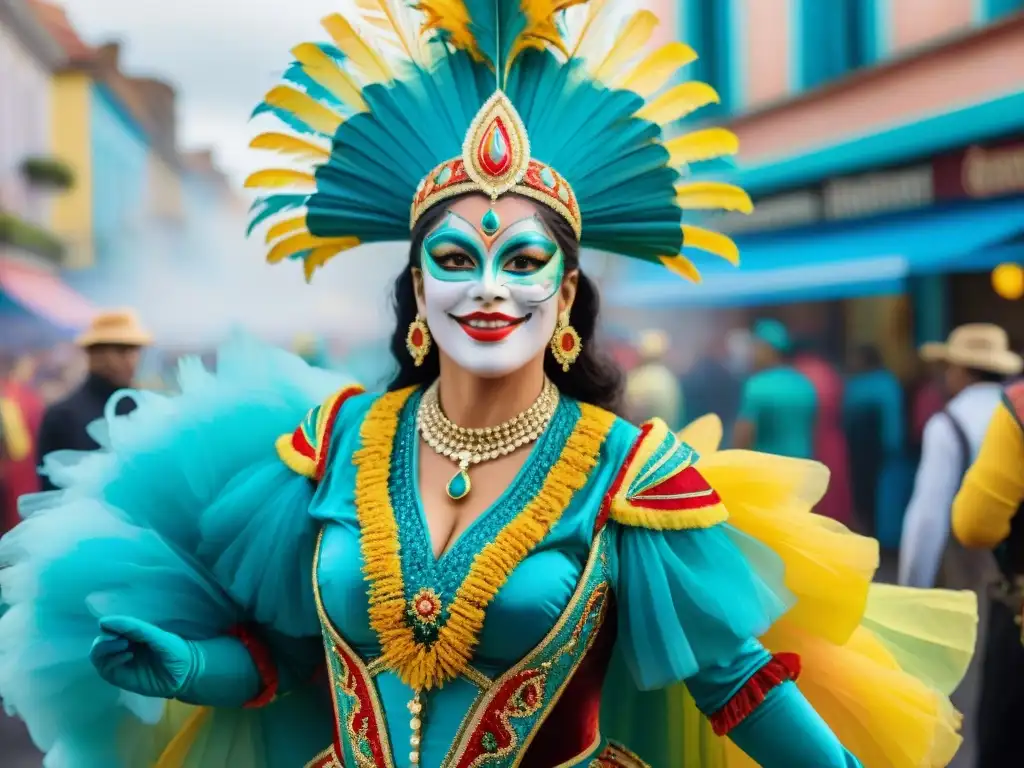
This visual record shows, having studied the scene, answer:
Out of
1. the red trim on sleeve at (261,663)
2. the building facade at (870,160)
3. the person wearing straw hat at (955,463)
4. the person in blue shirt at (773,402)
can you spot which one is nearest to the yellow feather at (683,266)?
the red trim on sleeve at (261,663)

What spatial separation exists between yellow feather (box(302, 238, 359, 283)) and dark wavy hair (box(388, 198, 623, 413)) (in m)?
0.13

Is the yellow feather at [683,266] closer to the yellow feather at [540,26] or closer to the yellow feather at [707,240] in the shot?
the yellow feather at [707,240]

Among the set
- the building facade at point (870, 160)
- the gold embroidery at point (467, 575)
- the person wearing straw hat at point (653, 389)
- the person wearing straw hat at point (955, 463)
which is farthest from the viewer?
the building facade at point (870, 160)

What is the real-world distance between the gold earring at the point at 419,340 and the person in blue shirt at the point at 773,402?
5.02m

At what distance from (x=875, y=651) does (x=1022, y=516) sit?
1.25 m

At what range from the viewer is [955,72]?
9211 millimetres

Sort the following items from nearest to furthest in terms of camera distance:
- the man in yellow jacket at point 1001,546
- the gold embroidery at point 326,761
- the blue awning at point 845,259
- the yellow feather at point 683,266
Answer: the gold embroidery at point 326,761
the yellow feather at point 683,266
the man in yellow jacket at point 1001,546
the blue awning at point 845,259

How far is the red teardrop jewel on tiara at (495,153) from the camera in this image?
6.53 feet

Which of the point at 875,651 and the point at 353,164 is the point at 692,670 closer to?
the point at 875,651

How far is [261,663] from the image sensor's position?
7.08 ft

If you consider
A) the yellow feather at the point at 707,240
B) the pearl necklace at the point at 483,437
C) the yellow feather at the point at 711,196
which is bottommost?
the pearl necklace at the point at 483,437

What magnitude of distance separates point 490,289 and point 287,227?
0.63 m

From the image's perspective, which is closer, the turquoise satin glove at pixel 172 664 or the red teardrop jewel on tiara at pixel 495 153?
the turquoise satin glove at pixel 172 664

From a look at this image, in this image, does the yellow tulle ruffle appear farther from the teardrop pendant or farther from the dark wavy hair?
the teardrop pendant
